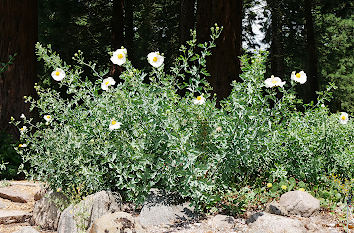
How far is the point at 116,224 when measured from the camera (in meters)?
2.91

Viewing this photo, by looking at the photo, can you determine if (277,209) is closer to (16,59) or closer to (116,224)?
(116,224)

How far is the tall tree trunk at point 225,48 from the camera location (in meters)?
6.04

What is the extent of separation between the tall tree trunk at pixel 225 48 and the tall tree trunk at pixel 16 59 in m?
3.76

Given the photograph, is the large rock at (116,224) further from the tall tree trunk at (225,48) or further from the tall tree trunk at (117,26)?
the tall tree trunk at (117,26)

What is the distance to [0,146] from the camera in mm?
6891

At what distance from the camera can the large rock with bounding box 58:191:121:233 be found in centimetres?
323

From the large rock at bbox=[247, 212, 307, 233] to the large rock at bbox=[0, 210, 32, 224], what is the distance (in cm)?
278

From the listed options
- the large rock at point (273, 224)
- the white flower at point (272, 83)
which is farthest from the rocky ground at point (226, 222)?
the white flower at point (272, 83)

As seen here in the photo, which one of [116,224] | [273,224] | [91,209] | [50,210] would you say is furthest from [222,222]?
[50,210]

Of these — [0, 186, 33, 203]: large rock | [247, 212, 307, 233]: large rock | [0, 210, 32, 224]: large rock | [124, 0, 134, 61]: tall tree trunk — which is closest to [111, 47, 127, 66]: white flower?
[247, 212, 307, 233]: large rock

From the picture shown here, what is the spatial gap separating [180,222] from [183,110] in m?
1.02

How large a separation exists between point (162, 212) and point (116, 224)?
1.42 feet

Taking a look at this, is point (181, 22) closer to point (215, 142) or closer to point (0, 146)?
point (0, 146)

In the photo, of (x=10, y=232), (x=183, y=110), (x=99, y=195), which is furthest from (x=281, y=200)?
(x=10, y=232)
